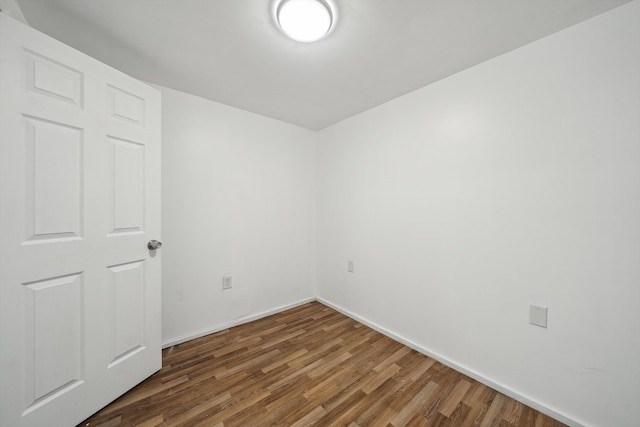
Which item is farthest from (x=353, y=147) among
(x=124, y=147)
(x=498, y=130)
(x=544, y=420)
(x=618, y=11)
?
(x=544, y=420)

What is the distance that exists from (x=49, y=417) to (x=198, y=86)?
2410mm

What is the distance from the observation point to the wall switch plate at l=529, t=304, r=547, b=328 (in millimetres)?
1431

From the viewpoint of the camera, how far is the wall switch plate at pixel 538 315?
4.69 feet

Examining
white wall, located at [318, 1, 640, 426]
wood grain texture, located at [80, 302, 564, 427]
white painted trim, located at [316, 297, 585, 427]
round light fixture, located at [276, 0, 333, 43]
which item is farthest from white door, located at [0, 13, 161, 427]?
white wall, located at [318, 1, 640, 426]

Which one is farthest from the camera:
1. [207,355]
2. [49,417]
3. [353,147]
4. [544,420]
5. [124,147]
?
[353,147]

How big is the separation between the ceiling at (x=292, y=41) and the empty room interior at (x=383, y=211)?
16 mm

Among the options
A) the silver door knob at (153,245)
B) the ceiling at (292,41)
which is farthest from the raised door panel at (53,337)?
the ceiling at (292,41)

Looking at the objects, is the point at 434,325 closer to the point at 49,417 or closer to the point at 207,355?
the point at 207,355

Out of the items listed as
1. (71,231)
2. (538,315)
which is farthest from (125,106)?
(538,315)

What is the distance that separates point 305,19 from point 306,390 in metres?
2.35

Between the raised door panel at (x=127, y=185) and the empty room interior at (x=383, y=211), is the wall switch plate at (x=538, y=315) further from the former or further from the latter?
the raised door panel at (x=127, y=185)

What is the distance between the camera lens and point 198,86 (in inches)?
80.6

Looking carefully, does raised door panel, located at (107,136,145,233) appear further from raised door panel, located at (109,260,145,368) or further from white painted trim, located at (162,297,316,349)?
white painted trim, located at (162,297,316,349)

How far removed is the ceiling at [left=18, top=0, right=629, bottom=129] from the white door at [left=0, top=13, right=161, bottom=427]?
0.94ft
